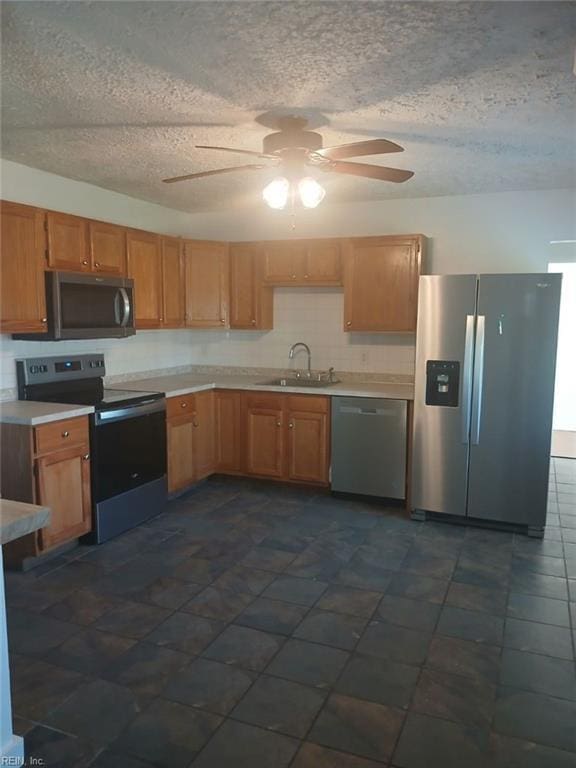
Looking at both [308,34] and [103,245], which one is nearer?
[308,34]

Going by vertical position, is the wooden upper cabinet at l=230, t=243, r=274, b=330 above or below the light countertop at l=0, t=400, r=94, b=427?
above

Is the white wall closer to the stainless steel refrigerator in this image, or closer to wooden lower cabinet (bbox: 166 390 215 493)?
wooden lower cabinet (bbox: 166 390 215 493)

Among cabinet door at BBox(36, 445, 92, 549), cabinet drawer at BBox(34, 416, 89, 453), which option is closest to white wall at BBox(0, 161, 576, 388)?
cabinet drawer at BBox(34, 416, 89, 453)

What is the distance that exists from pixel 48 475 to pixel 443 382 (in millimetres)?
2618

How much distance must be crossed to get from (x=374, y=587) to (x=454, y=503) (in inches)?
46.5

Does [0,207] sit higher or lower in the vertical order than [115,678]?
higher

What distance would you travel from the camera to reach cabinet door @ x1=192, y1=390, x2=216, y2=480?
461cm

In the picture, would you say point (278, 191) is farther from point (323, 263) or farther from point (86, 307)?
point (323, 263)

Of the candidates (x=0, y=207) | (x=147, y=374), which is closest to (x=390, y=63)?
(x=0, y=207)

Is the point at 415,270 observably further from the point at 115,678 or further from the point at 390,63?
the point at 115,678

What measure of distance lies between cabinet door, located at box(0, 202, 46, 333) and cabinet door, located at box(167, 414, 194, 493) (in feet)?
4.27

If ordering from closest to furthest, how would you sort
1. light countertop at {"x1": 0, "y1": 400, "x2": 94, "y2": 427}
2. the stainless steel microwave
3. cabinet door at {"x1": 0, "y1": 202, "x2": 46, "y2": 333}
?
light countertop at {"x1": 0, "y1": 400, "x2": 94, "y2": 427} < cabinet door at {"x1": 0, "y1": 202, "x2": 46, "y2": 333} < the stainless steel microwave

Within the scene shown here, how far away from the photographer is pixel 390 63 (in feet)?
7.03

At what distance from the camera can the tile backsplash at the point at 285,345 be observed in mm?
4781
